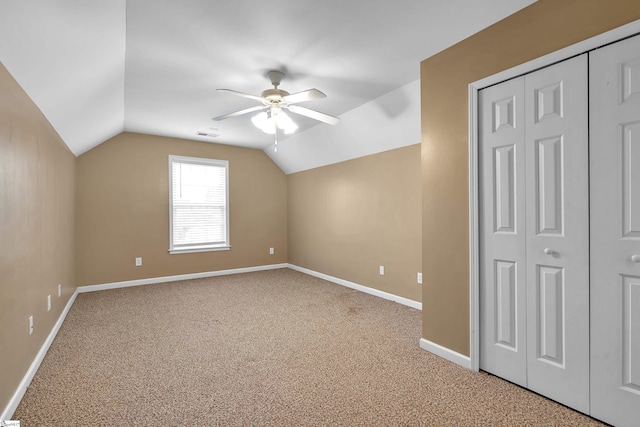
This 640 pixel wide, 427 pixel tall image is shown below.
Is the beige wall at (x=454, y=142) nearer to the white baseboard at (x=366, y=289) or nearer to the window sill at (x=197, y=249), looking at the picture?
the white baseboard at (x=366, y=289)

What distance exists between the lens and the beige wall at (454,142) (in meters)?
1.96

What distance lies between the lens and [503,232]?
2156mm

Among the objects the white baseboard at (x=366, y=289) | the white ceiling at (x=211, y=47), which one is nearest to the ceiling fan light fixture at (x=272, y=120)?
the white ceiling at (x=211, y=47)

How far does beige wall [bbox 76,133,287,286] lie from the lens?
470 centimetres

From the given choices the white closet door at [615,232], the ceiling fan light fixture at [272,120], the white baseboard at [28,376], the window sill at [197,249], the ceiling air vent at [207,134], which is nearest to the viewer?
the white closet door at [615,232]

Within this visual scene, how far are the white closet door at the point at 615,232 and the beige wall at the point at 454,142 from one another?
1.17 ft

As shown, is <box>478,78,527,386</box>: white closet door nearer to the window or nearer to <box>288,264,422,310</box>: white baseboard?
<box>288,264,422,310</box>: white baseboard

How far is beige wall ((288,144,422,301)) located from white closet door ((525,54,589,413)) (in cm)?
183

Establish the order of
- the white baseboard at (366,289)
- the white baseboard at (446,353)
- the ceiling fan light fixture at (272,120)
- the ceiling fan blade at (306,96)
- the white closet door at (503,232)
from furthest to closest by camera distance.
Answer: the white baseboard at (366,289) < the ceiling fan light fixture at (272,120) < the ceiling fan blade at (306,96) < the white baseboard at (446,353) < the white closet door at (503,232)

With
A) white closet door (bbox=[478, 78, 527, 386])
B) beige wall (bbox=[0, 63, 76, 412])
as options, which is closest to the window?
beige wall (bbox=[0, 63, 76, 412])

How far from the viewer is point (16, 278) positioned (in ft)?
6.55

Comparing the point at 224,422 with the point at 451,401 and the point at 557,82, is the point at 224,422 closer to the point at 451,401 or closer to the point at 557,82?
the point at 451,401

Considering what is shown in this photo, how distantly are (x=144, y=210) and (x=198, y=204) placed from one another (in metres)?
0.87

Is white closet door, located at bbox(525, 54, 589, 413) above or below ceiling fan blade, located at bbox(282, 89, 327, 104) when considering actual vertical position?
below
